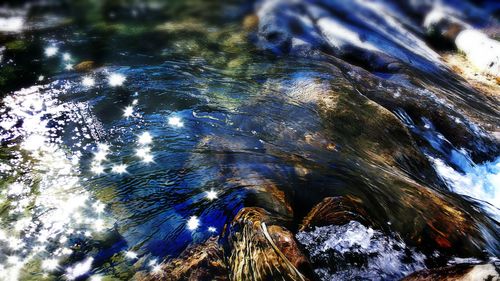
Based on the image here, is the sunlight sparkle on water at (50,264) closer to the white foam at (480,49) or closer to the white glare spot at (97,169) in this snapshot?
the white glare spot at (97,169)

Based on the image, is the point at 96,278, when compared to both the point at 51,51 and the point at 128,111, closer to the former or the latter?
the point at 128,111

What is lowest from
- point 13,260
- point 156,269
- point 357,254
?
point 13,260

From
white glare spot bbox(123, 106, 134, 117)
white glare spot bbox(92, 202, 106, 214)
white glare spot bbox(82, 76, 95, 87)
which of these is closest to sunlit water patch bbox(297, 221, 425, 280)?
white glare spot bbox(92, 202, 106, 214)

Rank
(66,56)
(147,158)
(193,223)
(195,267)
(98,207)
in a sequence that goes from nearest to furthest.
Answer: (195,267) < (193,223) < (98,207) < (147,158) < (66,56)

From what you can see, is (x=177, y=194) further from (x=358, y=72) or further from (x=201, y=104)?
(x=358, y=72)

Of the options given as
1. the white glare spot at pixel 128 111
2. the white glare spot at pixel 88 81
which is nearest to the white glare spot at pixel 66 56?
the white glare spot at pixel 88 81

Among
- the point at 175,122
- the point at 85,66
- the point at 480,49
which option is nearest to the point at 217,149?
the point at 175,122

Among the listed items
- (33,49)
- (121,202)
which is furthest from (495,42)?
(33,49)
